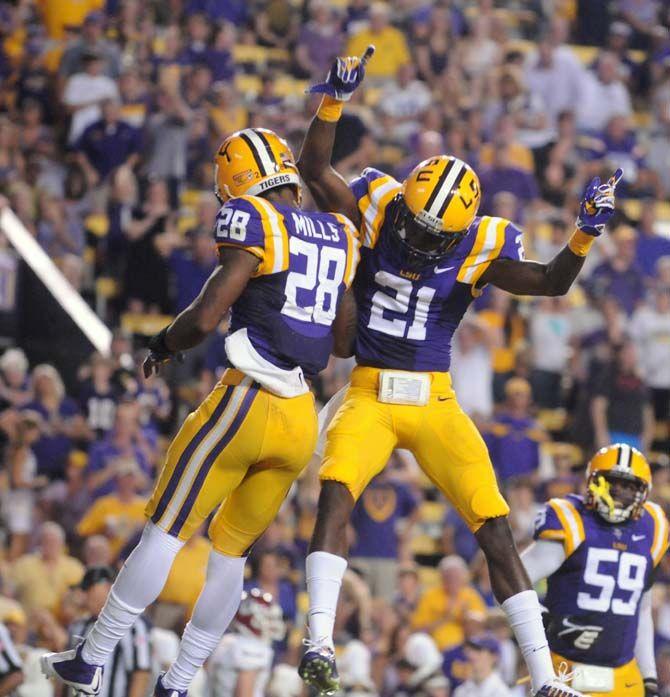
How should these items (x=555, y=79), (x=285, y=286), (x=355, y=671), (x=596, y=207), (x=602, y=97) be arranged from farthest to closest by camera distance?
(x=602, y=97) → (x=555, y=79) → (x=355, y=671) → (x=596, y=207) → (x=285, y=286)

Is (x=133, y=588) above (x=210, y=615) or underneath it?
above

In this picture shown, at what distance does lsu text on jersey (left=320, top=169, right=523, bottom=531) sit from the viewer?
788 cm

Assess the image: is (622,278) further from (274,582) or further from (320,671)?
(320,671)

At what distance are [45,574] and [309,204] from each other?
163 inches

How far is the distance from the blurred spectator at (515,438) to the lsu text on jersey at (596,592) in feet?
16.9

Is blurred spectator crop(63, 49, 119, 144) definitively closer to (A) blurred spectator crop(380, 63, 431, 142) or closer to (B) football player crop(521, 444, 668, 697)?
(A) blurred spectator crop(380, 63, 431, 142)

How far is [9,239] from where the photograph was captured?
564 inches

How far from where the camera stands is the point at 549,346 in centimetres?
1534

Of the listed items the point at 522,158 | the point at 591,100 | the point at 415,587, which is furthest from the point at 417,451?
the point at 591,100

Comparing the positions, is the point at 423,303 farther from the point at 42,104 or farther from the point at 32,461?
the point at 42,104

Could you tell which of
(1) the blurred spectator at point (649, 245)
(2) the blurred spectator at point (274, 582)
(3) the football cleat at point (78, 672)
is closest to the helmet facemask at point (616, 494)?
(3) the football cleat at point (78, 672)

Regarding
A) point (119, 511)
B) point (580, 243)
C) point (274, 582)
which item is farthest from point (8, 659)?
point (580, 243)

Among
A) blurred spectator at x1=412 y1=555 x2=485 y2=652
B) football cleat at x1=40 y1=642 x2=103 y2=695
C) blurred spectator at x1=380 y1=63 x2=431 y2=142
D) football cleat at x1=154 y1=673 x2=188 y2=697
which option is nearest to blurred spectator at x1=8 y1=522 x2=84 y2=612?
blurred spectator at x1=412 y1=555 x2=485 y2=652

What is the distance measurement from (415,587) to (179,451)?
565 centimetres
